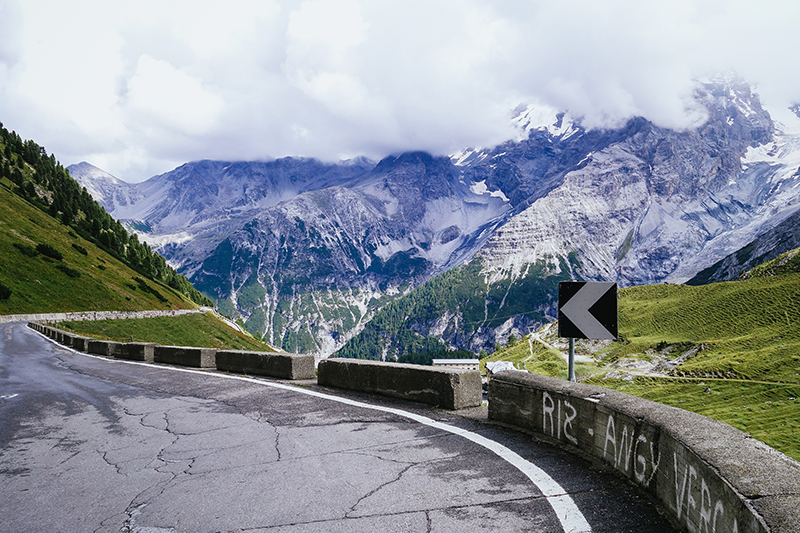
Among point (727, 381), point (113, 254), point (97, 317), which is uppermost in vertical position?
point (113, 254)

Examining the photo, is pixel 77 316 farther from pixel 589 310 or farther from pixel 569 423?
pixel 569 423

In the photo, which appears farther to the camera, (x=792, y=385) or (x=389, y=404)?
(x=792, y=385)

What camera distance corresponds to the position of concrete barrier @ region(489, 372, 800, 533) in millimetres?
3646

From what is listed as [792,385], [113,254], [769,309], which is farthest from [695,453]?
[769,309]

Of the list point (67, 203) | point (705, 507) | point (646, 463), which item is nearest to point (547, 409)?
point (646, 463)

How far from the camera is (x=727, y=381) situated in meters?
101

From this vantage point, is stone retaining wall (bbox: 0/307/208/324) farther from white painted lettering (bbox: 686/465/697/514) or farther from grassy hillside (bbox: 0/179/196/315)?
white painted lettering (bbox: 686/465/697/514)

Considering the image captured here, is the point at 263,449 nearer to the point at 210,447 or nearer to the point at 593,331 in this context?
the point at 210,447

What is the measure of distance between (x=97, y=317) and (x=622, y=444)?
8871 centimetres

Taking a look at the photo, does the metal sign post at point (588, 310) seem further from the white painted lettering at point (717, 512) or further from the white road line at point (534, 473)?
the white painted lettering at point (717, 512)

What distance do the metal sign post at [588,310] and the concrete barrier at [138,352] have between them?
22798 millimetres

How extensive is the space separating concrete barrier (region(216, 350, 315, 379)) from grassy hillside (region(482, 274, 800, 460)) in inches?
2392

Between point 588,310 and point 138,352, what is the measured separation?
82.6 ft

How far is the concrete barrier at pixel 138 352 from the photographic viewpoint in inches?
1037
